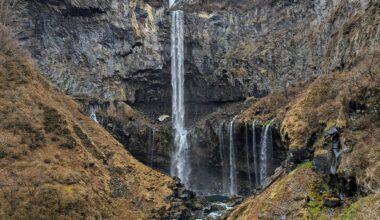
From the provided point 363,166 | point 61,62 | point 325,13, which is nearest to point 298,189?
point 363,166

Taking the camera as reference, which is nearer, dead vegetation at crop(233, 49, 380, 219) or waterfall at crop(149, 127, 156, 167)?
dead vegetation at crop(233, 49, 380, 219)

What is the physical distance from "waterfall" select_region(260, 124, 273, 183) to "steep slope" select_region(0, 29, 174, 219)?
14577 mm

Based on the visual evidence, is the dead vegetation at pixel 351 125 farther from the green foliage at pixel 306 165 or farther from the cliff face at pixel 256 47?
the cliff face at pixel 256 47

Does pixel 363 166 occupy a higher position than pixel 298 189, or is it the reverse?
pixel 363 166

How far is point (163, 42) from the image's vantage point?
66500 mm

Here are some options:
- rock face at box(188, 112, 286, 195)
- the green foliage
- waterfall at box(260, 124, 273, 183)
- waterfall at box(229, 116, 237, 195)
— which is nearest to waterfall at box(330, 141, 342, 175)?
the green foliage

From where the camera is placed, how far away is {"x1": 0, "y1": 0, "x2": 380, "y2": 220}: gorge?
2288 cm

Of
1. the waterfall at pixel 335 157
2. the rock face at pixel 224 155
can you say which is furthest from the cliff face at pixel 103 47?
the waterfall at pixel 335 157

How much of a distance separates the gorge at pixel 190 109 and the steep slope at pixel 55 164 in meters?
0.11

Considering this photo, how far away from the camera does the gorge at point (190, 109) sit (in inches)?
901

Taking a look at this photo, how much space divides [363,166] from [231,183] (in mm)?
34814

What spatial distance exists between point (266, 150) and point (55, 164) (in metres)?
27.0

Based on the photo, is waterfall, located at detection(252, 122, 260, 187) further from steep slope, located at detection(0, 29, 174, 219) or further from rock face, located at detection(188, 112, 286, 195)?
steep slope, located at detection(0, 29, 174, 219)

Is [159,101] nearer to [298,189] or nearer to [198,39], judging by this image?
[198,39]
